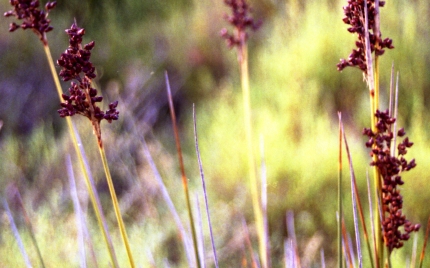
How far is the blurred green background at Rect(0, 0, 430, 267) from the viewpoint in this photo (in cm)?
264

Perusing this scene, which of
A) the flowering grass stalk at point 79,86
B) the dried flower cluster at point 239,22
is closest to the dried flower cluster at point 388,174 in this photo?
the dried flower cluster at point 239,22

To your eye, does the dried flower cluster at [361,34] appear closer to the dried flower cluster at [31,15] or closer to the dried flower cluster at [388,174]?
the dried flower cluster at [388,174]

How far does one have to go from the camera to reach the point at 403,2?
11.9ft

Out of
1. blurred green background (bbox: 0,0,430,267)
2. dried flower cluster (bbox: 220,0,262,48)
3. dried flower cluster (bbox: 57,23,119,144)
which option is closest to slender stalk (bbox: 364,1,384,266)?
dried flower cluster (bbox: 220,0,262,48)

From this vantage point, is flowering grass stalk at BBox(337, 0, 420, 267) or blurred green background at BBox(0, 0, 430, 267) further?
blurred green background at BBox(0, 0, 430, 267)

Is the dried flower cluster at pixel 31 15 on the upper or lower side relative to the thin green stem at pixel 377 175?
upper

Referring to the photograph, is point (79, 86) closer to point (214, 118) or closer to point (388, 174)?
point (388, 174)

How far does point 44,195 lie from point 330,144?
1850 millimetres

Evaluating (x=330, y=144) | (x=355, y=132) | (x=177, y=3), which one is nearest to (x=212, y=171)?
(x=330, y=144)

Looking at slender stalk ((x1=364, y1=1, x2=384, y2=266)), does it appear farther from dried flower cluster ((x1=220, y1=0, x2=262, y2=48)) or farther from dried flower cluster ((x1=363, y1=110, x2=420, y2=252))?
dried flower cluster ((x1=220, y1=0, x2=262, y2=48))

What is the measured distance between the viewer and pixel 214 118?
3.54 metres

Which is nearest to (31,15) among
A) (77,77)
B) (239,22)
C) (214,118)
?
(77,77)

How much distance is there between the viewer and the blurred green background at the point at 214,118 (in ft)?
8.68

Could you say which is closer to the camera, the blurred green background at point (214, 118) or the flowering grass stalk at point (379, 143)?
the flowering grass stalk at point (379, 143)
